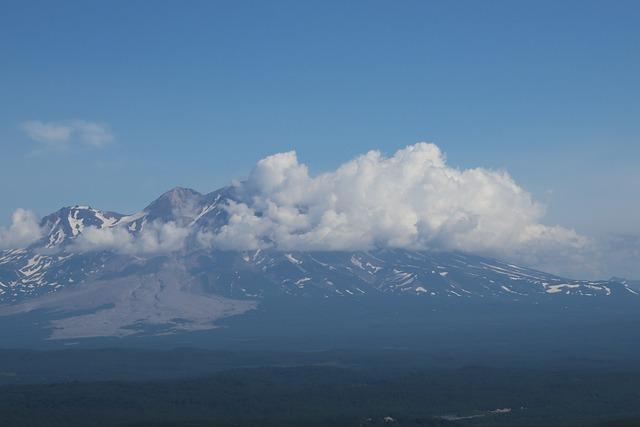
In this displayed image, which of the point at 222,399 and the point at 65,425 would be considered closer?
the point at 65,425

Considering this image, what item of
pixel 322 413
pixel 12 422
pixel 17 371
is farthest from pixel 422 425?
pixel 17 371

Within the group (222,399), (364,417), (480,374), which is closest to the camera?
(364,417)

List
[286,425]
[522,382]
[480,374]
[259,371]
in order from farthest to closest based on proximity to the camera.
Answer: [259,371] < [480,374] < [522,382] < [286,425]

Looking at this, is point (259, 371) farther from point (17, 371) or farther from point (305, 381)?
point (17, 371)

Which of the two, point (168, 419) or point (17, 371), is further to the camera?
point (17, 371)

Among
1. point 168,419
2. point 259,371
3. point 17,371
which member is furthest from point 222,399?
point 17,371

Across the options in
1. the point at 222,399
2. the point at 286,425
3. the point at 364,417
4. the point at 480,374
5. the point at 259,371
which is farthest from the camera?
the point at 259,371

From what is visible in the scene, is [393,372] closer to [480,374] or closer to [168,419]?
[480,374]

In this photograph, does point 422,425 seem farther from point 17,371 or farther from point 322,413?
point 17,371

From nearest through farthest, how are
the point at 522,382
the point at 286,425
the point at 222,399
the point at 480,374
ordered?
the point at 286,425 < the point at 222,399 < the point at 522,382 < the point at 480,374
